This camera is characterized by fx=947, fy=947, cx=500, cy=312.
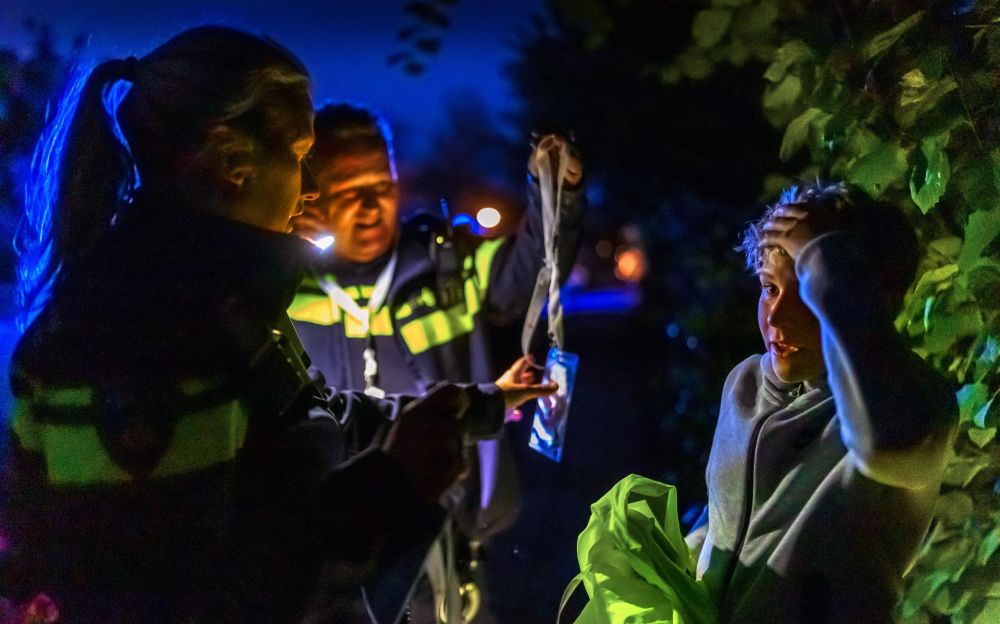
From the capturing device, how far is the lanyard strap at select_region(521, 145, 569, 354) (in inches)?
82.1

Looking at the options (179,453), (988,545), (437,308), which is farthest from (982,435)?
(179,453)

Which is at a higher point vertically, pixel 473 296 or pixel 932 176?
pixel 932 176

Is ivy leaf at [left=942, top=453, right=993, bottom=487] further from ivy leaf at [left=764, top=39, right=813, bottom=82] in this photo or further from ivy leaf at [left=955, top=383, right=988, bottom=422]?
ivy leaf at [left=764, top=39, right=813, bottom=82]

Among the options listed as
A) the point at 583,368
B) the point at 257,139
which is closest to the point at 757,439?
the point at 257,139

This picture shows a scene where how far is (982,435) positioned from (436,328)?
1160 mm

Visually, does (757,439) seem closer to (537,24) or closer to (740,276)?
(537,24)

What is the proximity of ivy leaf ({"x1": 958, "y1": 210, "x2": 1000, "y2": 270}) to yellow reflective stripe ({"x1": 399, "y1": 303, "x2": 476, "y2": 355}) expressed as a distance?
1.05 meters

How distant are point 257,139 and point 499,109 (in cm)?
78

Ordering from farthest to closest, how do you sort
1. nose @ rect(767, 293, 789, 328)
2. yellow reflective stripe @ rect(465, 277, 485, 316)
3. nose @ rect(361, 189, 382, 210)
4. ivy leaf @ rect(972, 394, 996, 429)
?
yellow reflective stripe @ rect(465, 277, 485, 316)
nose @ rect(361, 189, 382, 210)
ivy leaf @ rect(972, 394, 996, 429)
nose @ rect(767, 293, 789, 328)

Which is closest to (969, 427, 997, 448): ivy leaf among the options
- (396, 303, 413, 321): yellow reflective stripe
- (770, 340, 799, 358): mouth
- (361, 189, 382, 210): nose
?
(770, 340, 799, 358): mouth

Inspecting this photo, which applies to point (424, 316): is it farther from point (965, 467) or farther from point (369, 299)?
point (965, 467)

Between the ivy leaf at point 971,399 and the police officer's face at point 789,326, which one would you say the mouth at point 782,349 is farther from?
the ivy leaf at point 971,399

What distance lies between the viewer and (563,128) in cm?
207

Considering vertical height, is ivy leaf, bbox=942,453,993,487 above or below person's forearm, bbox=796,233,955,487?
below
